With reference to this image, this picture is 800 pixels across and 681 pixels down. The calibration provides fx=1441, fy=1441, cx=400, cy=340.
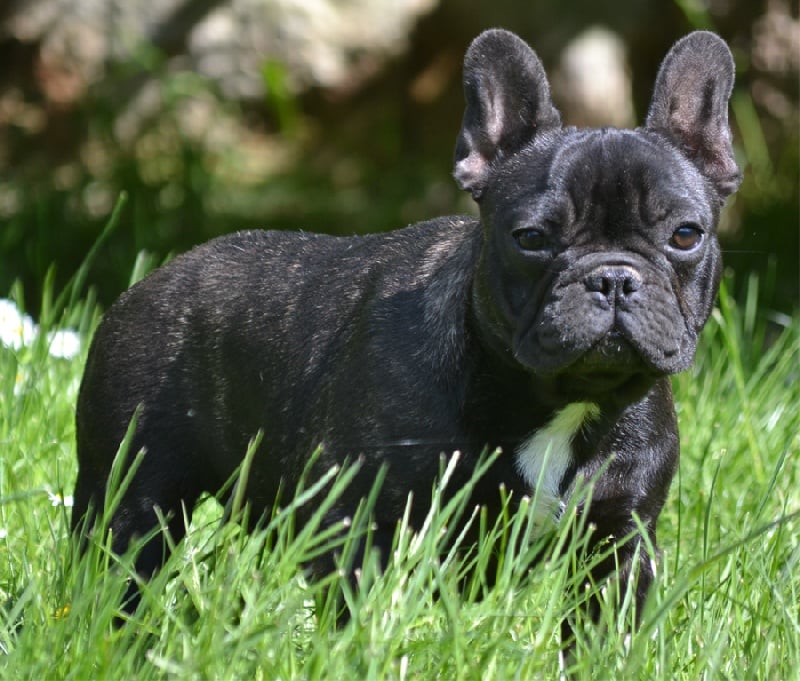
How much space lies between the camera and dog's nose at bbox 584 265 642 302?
335 centimetres

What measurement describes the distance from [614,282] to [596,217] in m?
0.22

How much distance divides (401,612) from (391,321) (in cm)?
104

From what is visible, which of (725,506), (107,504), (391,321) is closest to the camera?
(107,504)

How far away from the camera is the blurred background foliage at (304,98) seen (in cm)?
842

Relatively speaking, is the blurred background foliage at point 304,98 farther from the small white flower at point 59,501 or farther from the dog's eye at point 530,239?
the dog's eye at point 530,239

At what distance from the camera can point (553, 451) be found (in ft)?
11.8

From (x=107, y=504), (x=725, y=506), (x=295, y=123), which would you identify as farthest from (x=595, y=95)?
(x=107, y=504)

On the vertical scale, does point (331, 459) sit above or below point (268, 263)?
below

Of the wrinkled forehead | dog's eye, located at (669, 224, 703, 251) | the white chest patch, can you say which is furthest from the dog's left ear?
the white chest patch

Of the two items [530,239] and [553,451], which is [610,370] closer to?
[553,451]

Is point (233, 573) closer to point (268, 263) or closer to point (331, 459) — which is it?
point (331, 459)

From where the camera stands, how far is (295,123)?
993 centimetres

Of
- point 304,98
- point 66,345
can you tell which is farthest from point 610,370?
point 304,98

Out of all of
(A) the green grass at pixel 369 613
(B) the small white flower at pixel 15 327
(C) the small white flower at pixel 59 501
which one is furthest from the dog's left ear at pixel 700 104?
(B) the small white flower at pixel 15 327
